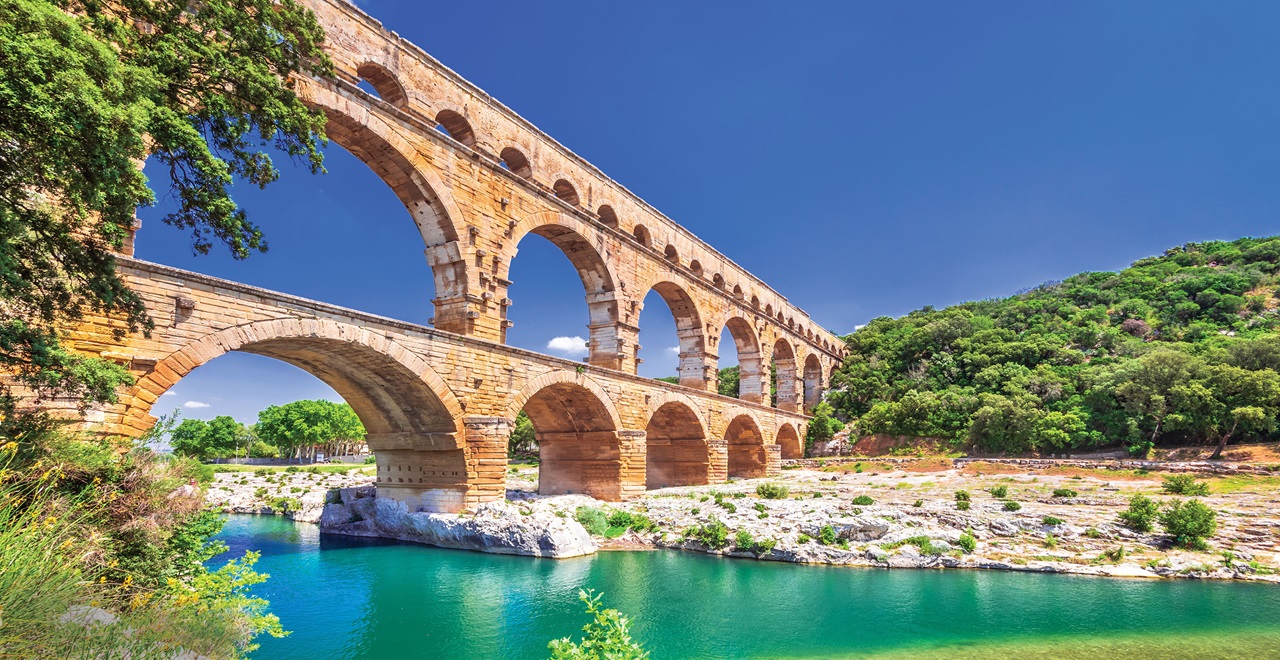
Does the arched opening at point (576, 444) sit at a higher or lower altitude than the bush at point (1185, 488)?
higher

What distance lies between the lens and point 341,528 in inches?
788

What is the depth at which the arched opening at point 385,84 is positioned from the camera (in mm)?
17203

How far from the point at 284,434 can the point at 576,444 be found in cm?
4317

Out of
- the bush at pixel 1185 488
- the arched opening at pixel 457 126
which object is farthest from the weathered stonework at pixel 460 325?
the bush at pixel 1185 488

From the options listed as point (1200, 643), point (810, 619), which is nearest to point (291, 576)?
point (810, 619)

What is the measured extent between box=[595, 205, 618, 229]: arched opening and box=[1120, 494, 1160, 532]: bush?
721 inches

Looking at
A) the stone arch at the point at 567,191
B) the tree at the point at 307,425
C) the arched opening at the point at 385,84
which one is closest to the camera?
the arched opening at the point at 385,84

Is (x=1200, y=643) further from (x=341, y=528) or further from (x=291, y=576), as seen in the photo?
(x=341, y=528)

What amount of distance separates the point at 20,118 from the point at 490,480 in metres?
13.0

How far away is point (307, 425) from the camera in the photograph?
5400 cm

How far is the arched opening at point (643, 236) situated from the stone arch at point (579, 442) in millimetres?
8581

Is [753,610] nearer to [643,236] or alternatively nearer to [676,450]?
[676,450]

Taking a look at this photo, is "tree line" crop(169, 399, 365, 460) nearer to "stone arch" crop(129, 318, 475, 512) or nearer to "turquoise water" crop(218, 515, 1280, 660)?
"stone arch" crop(129, 318, 475, 512)

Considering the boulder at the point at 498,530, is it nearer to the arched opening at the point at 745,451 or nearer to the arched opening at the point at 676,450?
the arched opening at the point at 676,450
